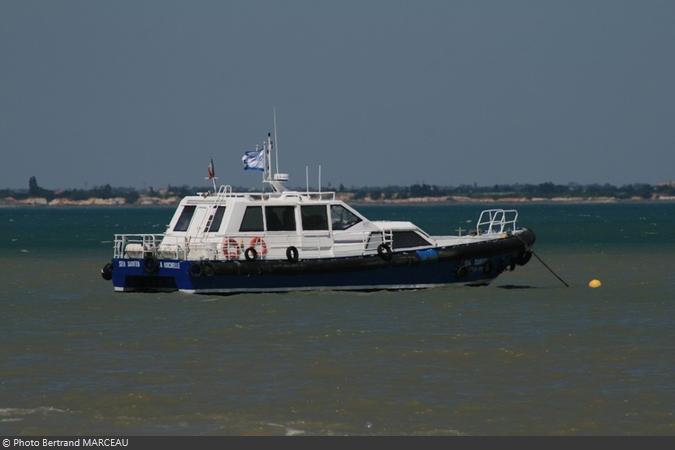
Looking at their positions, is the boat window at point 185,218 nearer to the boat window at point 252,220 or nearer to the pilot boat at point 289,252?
the pilot boat at point 289,252

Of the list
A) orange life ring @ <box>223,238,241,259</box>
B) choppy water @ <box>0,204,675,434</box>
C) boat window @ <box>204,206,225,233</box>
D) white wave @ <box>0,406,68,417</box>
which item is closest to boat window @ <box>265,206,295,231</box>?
orange life ring @ <box>223,238,241,259</box>

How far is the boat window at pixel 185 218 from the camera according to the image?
3806 centimetres

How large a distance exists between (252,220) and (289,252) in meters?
1.56

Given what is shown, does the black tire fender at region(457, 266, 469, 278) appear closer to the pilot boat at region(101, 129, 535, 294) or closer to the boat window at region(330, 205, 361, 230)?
the pilot boat at region(101, 129, 535, 294)

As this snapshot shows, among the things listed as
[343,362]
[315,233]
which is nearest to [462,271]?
[315,233]

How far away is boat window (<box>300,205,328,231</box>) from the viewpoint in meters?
37.3

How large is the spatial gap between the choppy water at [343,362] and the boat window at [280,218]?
5.99ft

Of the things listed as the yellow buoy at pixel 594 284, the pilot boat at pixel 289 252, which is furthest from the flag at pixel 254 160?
the yellow buoy at pixel 594 284

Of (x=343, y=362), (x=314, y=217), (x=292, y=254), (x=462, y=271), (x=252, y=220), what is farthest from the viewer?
(x=462, y=271)

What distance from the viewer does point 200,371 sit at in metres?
24.4

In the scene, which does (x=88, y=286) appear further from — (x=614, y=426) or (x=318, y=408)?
(x=614, y=426)

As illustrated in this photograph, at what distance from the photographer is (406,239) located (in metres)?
37.4

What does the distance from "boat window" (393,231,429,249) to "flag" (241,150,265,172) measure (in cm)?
429

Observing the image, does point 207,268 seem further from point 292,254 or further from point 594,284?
point 594,284
